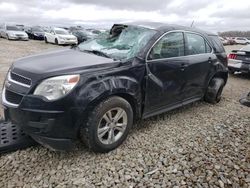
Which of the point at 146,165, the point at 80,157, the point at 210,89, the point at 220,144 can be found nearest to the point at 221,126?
the point at 220,144

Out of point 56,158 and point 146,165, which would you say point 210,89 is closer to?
point 146,165

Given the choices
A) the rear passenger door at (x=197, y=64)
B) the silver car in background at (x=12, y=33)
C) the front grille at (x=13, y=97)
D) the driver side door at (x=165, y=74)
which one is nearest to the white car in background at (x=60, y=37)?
the silver car in background at (x=12, y=33)

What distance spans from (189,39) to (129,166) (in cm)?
260

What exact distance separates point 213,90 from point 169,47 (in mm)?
1855

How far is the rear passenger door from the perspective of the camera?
179 inches

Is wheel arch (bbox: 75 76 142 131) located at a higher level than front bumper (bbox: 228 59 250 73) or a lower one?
higher

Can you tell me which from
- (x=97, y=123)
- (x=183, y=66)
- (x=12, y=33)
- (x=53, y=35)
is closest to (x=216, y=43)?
(x=183, y=66)

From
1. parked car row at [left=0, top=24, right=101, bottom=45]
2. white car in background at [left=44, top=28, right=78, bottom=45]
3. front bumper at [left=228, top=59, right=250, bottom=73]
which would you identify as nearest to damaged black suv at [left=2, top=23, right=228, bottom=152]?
front bumper at [left=228, top=59, right=250, bottom=73]

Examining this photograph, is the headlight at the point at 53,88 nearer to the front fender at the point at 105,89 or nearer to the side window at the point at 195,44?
the front fender at the point at 105,89

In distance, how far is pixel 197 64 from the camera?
4.68 metres

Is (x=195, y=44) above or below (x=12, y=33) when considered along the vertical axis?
above

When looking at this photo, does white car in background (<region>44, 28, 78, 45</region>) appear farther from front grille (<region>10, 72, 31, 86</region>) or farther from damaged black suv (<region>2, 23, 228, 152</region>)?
front grille (<region>10, 72, 31, 86</region>)

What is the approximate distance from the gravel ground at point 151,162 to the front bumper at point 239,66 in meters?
5.01

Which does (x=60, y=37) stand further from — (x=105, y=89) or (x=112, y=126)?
(x=105, y=89)
